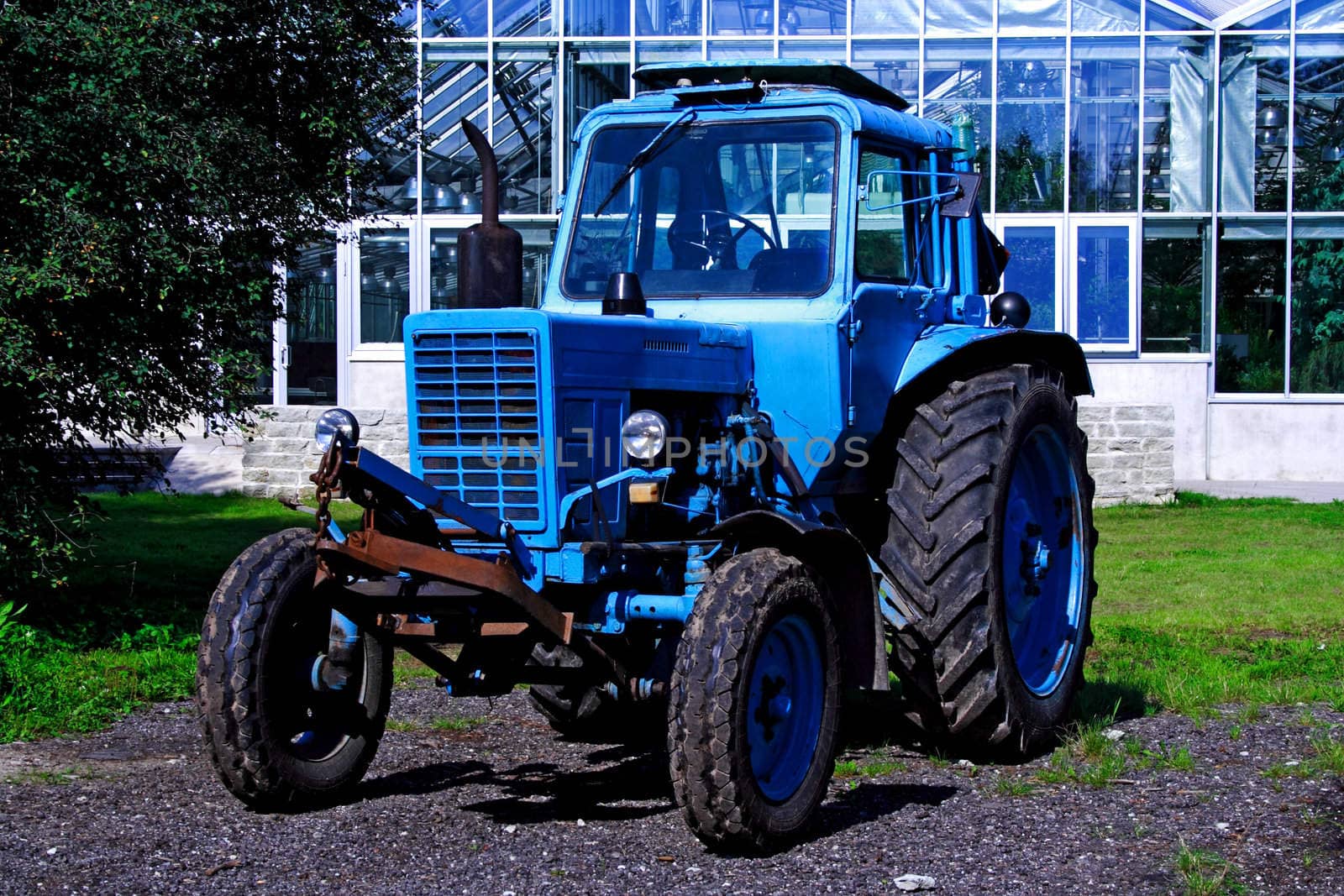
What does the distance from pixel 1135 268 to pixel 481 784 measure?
1686 cm

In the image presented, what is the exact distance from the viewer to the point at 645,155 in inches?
286

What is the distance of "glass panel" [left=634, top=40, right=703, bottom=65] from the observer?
870 inches

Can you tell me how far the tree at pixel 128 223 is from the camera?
29.9 feet

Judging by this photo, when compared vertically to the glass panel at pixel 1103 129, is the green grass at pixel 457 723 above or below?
below

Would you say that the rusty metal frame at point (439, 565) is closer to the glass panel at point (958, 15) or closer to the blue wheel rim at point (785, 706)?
the blue wheel rim at point (785, 706)

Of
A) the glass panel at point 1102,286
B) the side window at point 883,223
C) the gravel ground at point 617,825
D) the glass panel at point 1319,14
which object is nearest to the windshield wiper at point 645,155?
the side window at point 883,223

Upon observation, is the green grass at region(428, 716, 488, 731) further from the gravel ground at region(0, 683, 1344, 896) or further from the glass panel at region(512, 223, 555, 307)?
the glass panel at region(512, 223, 555, 307)

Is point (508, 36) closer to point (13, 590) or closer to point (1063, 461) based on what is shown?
point (13, 590)

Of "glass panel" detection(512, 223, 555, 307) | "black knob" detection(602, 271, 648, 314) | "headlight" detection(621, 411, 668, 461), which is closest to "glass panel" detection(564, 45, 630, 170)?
"glass panel" detection(512, 223, 555, 307)

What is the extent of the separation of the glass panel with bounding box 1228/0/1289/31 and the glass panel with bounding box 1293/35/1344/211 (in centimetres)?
35

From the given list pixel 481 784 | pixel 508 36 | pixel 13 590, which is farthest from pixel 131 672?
pixel 508 36

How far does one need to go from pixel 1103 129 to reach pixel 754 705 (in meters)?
17.7

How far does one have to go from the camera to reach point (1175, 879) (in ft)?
17.4

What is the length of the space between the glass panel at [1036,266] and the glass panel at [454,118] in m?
7.18
